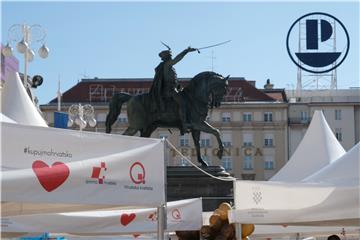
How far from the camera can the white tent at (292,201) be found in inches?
312

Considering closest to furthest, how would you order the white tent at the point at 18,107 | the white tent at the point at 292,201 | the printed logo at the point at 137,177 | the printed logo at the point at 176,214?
the printed logo at the point at 137,177 → the white tent at the point at 292,201 → the printed logo at the point at 176,214 → the white tent at the point at 18,107

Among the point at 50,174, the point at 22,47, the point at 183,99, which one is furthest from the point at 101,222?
the point at 22,47

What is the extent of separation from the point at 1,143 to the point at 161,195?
169 centimetres

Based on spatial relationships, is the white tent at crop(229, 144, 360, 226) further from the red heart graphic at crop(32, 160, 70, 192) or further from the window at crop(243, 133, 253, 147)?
the window at crop(243, 133, 253, 147)

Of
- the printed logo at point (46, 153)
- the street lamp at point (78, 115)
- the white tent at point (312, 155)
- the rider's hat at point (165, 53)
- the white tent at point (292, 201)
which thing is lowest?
the white tent at point (292, 201)

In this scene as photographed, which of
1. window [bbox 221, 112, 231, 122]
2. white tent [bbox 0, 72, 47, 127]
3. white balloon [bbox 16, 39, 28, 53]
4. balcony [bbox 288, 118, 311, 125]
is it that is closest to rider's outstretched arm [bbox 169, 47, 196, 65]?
white tent [bbox 0, 72, 47, 127]

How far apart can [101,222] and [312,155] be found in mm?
12771

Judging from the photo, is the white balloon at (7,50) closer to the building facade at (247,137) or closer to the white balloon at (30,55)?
the white balloon at (30,55)

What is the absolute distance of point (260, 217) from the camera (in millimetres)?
8055

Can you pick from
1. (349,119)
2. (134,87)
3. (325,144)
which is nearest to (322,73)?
(349,119)

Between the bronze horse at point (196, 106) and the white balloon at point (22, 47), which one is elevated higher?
the white balloon at point (22, 47)

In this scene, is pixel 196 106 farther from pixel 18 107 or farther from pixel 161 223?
pixel 161 223

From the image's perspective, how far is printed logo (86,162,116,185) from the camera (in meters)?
6.89

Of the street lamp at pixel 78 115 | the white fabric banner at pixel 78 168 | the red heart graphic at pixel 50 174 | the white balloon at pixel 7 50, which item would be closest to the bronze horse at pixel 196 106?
the white balloon at pixel 7 50
